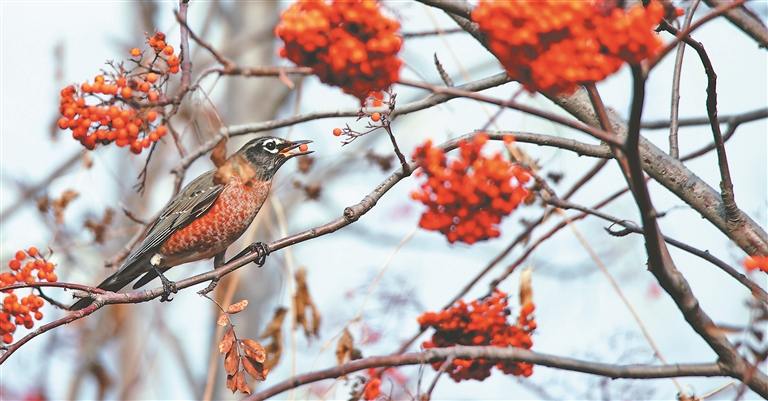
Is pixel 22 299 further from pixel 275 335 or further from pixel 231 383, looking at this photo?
pixel 275 335

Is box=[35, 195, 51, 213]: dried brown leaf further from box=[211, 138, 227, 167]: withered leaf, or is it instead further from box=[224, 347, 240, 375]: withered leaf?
box=[211, 138, 227, 167]: withered leaf

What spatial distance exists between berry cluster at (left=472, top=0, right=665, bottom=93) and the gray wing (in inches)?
133

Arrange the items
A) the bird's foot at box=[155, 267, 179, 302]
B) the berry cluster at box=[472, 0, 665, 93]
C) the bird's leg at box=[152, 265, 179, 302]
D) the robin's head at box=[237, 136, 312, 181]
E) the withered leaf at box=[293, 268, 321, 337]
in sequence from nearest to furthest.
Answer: the berry cluster at box=[472, 0, 665, 93]
the bird's foot at box=[155, 267, 179, 302]
the bird's leg at box=[152, 265, 179, 302]
the withered leaf at box=[293, 268, 321, 337]
the robin's head at box=[237, 136, 312, 181]

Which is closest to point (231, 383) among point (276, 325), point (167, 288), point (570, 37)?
point (167, 288)

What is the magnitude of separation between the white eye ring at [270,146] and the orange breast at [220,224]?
1.00 feet

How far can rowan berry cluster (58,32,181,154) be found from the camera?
2984 mm

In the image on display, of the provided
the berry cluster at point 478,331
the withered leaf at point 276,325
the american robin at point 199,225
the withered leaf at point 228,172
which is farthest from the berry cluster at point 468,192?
the american robin at point 199,225

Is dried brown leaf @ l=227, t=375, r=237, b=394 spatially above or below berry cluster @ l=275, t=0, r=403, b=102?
below

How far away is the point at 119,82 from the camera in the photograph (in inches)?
119

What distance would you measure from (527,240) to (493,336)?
4.36 feet

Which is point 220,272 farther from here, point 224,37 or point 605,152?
point 224,37

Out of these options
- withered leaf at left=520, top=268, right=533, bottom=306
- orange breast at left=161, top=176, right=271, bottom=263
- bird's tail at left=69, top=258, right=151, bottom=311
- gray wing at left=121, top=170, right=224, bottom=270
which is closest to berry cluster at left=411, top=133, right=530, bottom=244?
withered leaf at left=520, top=268, right=533, bottom=306

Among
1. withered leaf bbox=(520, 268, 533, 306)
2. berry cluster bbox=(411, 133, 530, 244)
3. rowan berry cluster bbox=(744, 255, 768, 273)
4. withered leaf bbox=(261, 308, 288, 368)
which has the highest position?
withered leaf bbox=(261, 308, 288, 368)

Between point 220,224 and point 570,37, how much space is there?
11.2 ft
